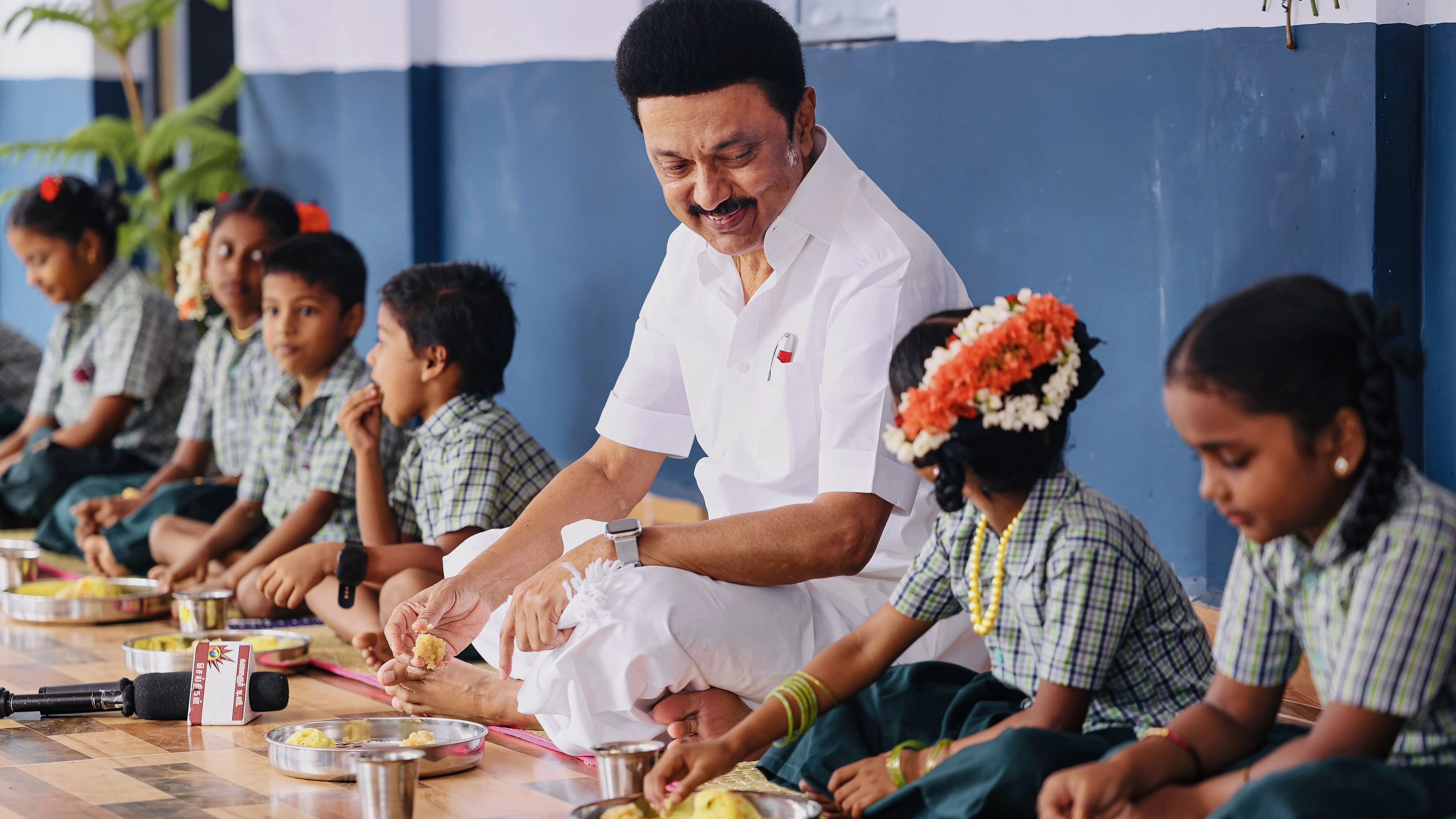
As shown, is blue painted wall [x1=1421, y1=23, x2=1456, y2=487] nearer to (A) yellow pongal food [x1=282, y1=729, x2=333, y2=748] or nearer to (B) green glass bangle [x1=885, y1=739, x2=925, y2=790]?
(B) green glass bangle [x1=885, y1=739, x2=925, y2=790]

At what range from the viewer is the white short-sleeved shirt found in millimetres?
2633

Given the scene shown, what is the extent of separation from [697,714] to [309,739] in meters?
0.64

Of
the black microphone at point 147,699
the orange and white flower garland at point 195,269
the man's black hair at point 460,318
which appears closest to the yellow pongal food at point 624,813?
the black microphone at point 147,699

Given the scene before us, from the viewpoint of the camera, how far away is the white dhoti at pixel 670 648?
252 cm

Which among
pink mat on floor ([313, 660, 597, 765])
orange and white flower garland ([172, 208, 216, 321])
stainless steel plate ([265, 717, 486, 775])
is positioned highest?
orange and white flower garland ([172, 208, 216, 321])

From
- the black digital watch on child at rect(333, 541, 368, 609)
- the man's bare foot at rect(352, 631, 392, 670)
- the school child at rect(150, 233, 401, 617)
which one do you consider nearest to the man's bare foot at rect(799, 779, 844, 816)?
the man's bare foot at rect(352, 631, 392, 670)

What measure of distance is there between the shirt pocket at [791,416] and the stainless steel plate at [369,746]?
27.6 inches

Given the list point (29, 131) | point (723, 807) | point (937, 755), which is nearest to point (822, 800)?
point (937, 755)

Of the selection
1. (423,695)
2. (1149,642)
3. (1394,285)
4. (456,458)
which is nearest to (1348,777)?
(1149,642)

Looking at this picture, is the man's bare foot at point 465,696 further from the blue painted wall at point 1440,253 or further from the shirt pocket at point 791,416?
the blue painted wall at point 1440,253

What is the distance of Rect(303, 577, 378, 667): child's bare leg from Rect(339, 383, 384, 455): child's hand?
335 mm

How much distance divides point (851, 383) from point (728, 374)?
1.10ft

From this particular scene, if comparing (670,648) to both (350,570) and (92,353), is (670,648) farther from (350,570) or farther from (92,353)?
(92,353)

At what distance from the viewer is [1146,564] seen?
221 cm
